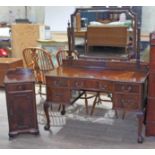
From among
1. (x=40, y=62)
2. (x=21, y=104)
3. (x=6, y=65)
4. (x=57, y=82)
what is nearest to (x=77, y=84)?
(x=57, y=82)

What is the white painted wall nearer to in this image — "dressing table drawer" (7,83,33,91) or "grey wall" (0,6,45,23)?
"grey wall" (0,6,45,23)

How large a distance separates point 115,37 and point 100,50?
0.23 meters

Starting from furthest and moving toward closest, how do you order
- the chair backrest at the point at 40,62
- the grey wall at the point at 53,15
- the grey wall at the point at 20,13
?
the grey wall at the point at 20,13
the grey wall at the point at 53,15
the chair backrest at the point at 40,62

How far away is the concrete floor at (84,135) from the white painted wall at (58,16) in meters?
2.33

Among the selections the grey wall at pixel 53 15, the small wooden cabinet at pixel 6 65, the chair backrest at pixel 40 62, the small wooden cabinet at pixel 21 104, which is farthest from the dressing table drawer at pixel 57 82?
the grey wall at pixel 53 15

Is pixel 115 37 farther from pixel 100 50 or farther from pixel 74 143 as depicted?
pixel 74 143

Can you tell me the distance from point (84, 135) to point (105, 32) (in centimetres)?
122

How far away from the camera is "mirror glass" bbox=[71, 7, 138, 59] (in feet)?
11.2

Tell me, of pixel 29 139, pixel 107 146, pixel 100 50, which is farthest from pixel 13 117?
pixel 100 50

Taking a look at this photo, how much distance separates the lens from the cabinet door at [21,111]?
308 cm

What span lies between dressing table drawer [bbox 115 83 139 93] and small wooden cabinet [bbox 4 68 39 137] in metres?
0.87

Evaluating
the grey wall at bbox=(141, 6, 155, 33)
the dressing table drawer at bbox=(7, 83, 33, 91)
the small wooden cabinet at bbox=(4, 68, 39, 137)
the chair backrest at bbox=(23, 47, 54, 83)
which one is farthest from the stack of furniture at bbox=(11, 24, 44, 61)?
the dressing table drawer at bbox=(7, 83, 33, 91)

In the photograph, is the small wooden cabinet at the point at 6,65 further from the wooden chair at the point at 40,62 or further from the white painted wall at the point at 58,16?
the white painted wall at the point at 58,16

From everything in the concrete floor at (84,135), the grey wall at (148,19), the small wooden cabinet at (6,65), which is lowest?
the concrete floor at (84,135)
